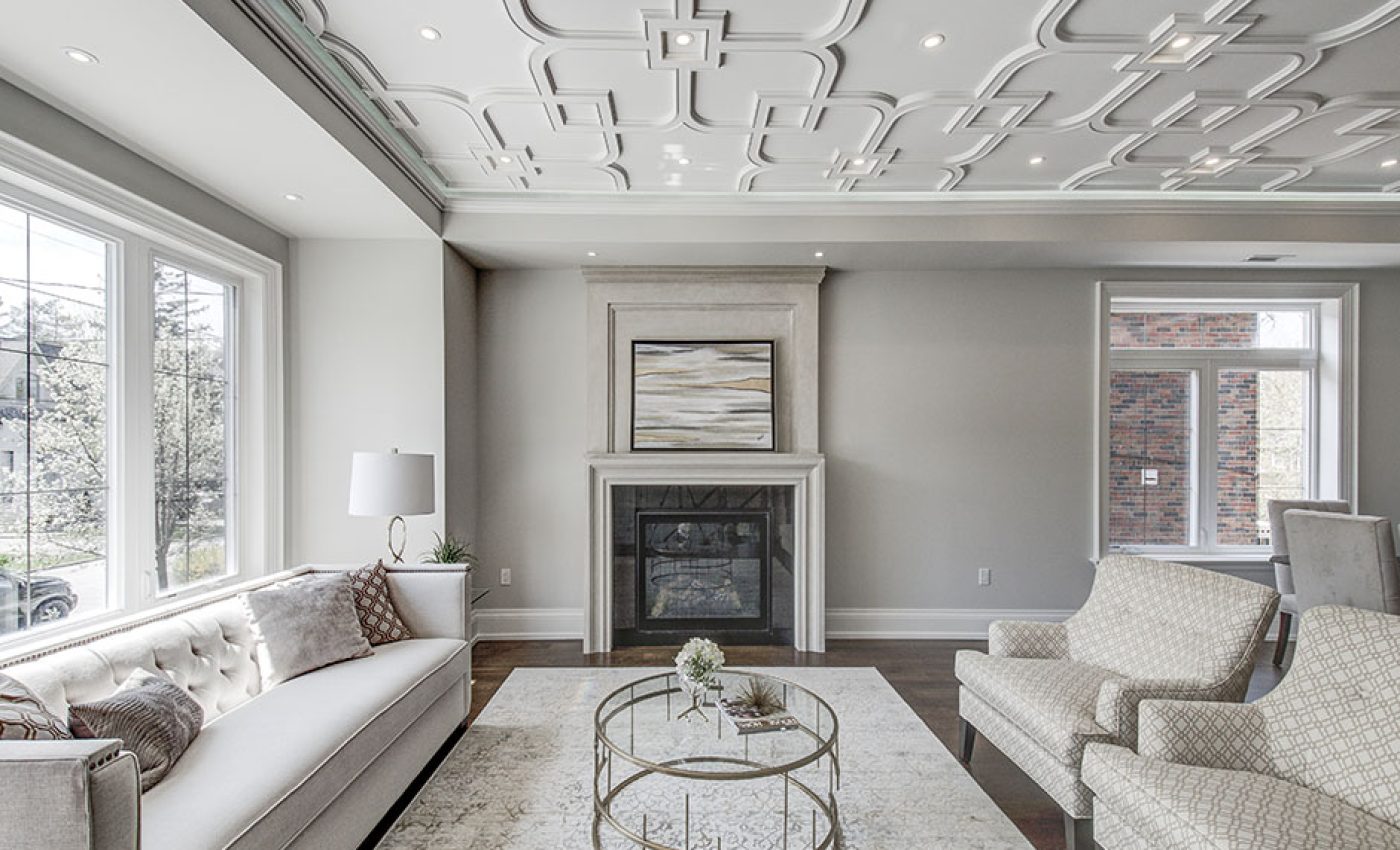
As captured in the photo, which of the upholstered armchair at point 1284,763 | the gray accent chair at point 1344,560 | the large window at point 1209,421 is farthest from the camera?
the large window at point 1209,421

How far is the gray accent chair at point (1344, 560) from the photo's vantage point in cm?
311

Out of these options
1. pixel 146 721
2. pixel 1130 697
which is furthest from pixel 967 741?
pixel 146 721

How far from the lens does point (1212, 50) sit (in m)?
2.39

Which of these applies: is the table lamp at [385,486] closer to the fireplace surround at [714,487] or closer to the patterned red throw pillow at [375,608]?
the patterned red throw pillow at [375,608]

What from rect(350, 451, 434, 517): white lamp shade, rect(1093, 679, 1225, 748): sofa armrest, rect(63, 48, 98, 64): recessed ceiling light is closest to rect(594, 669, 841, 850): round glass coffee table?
rect(1093, 679, 1225, 748): sofa armrest

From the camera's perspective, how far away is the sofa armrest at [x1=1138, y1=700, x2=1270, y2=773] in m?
1.84

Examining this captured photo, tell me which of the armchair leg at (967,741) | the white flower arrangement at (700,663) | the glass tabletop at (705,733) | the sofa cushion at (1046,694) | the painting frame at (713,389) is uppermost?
the painting frame at (713,389)

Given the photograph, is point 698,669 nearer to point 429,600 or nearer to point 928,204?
point 429,600

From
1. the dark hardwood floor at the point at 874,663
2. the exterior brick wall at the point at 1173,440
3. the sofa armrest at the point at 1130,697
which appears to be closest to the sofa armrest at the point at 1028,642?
the dark hardwood floor at the point at 874,663

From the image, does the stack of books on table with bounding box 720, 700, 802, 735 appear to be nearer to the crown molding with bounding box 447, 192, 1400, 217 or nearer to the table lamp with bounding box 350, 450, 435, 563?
the table lamp with bounding box 350, 450, 435, 563

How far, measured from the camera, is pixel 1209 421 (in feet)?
15.3

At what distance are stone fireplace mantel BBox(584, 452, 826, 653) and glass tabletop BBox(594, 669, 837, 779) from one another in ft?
5.29

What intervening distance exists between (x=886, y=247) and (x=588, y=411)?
2.12 metres

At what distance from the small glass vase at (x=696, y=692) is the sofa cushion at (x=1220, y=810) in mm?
1193
